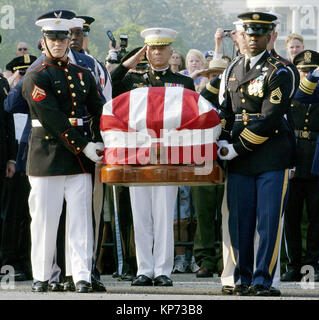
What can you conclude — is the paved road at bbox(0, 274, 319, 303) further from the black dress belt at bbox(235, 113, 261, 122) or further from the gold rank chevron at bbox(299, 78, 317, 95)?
the gold rank chevron at bbox(299, 78, 317, 95)

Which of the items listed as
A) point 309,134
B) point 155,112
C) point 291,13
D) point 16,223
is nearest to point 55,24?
point 155,112

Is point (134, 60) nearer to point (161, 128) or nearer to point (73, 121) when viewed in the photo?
point (73, 121)

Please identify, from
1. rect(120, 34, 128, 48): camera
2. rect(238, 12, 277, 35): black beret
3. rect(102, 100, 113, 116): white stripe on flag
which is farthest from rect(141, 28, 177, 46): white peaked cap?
rect(102, 100, 113, 116): white stripe on flag

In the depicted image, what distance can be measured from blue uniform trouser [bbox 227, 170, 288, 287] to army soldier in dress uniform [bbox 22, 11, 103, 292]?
1197mm

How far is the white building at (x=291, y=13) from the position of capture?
99.9 metres

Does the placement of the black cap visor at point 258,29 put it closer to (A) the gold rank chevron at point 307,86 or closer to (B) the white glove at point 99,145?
(A) the gold rank chevron at point 307,86

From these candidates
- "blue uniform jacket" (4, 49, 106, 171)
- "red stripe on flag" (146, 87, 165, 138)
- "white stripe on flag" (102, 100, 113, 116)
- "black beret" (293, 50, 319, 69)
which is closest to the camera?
"red stripe on flag" (146, 87, 165, 138)

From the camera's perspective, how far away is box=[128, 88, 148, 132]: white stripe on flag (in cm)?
913

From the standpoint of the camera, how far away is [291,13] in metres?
104

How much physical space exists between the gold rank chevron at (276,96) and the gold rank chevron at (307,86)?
4.03ft

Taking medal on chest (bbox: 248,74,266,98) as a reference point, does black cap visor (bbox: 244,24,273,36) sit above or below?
above

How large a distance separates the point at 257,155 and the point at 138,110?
→ 1.09 metres

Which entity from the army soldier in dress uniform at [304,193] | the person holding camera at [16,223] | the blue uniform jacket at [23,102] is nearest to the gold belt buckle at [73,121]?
the blue uniform jacket at [23,102]

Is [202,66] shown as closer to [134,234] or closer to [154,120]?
[134,234]
